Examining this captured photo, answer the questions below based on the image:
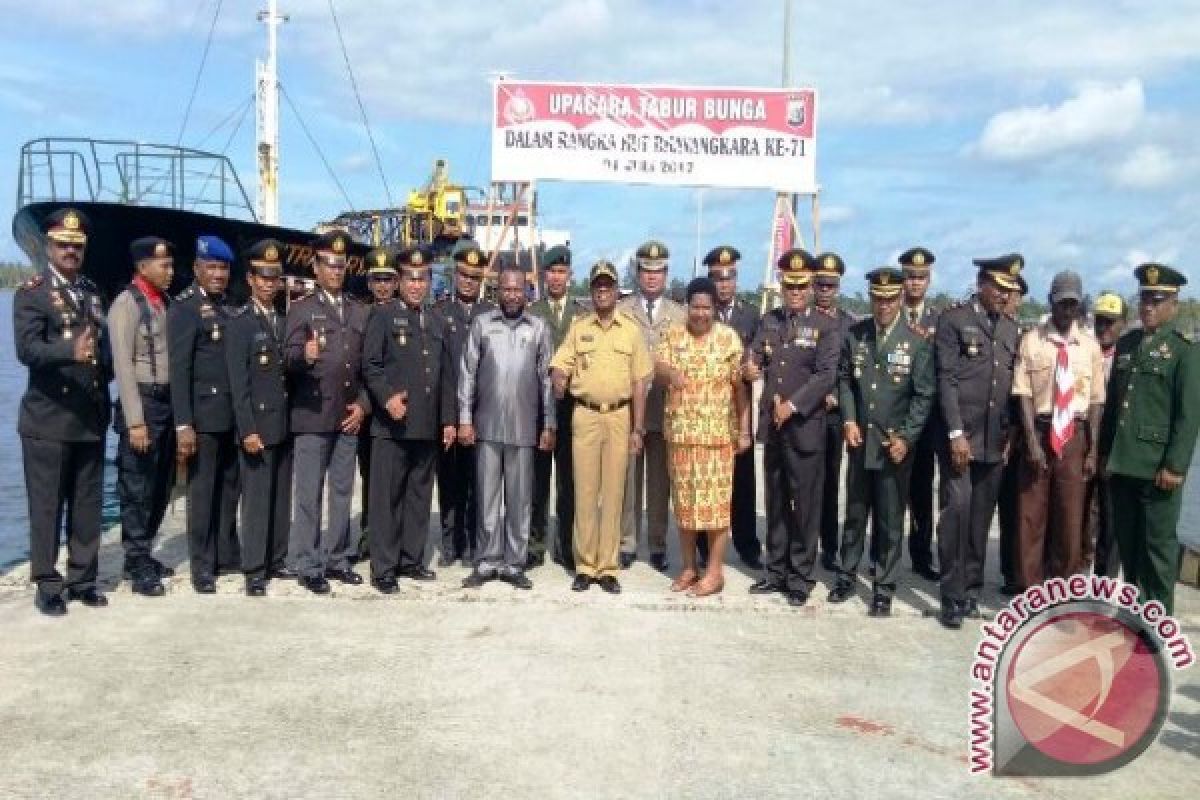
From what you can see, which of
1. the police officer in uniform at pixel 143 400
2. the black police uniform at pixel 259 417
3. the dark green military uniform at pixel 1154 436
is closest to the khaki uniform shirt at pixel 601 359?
the black police uniform at pixel 259 417

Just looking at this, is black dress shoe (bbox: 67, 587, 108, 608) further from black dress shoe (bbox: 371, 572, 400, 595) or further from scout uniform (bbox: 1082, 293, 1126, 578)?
scout uniform (bbox: 1082, 293, 1126, 578)

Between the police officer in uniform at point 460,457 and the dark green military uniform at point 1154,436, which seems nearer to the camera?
the dark green military uniform at point 1154,436

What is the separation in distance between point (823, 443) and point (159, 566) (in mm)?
3741

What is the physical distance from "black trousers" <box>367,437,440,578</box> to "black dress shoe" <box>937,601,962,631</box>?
285cm

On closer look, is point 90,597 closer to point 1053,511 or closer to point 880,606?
point 880,606

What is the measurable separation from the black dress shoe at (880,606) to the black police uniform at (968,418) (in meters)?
0.28

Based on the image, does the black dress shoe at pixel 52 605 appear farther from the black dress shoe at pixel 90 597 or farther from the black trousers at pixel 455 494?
the black trousers at pixel 455 494

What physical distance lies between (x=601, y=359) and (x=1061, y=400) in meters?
2.42

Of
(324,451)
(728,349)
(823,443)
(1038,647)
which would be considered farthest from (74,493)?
(1038,647)

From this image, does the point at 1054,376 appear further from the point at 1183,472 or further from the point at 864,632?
the point at 864,632

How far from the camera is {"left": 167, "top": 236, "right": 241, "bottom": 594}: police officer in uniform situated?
5.11 metres

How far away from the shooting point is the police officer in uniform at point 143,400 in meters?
5.00

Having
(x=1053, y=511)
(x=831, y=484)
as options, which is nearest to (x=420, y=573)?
(x=831, y=484)

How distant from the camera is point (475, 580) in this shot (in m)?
5.52
